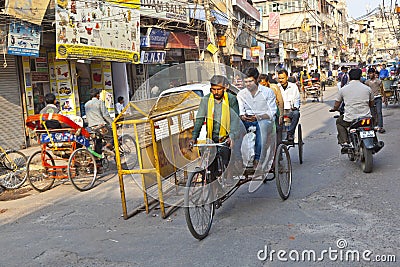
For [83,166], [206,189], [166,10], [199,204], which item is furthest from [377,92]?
[166,10]

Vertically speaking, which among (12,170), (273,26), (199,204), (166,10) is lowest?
(12,170)

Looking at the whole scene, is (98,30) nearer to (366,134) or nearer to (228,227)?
(366,134)

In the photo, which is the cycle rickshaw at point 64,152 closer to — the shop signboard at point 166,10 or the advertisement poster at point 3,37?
the advertisement poster at point 3,37

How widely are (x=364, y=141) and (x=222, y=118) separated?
3.02 metres

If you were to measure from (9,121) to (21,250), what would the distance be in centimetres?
878

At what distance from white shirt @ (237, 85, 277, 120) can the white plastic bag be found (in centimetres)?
49

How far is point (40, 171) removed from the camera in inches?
360

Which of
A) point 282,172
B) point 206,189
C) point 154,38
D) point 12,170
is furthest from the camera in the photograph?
point 154,38

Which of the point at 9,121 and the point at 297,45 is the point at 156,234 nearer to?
the point at 9,121

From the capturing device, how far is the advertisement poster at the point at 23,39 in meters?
11.6

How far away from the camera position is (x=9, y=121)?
1304 cm

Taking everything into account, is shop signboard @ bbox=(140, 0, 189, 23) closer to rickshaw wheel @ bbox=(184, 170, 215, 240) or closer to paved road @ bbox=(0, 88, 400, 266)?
paved road @ bbox=(0, 88, 400, 266)

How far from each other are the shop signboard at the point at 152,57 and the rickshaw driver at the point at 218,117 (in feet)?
43.4

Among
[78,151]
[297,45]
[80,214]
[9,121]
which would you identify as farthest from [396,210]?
[297,45]
